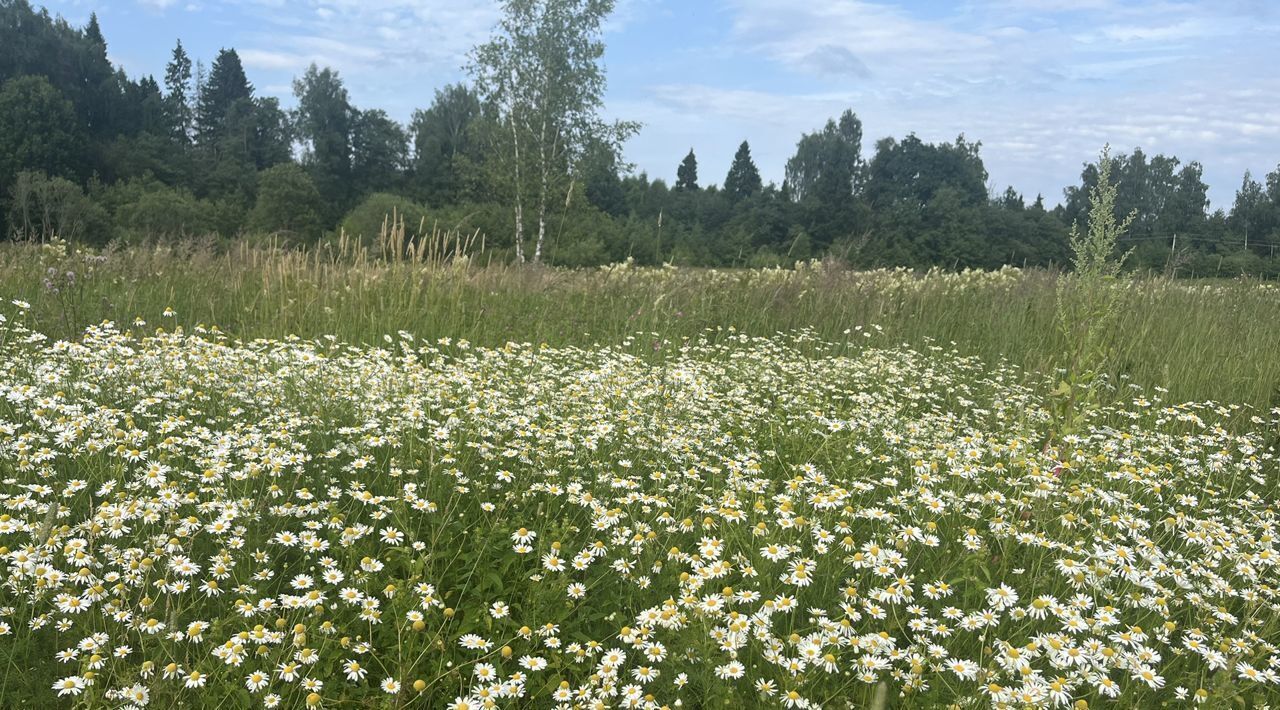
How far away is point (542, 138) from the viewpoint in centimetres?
2973

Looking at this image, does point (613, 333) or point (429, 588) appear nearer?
point (429, 588)

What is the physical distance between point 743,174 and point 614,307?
3309 inches

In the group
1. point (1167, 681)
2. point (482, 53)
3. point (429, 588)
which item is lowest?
point (1167, 681)

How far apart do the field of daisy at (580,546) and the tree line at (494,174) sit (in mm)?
25557

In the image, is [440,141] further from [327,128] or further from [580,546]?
[580,546]

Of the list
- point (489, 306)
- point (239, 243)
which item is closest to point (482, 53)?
point (239, 243)

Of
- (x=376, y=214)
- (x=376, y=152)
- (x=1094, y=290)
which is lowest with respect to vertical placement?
(x=1094, y=290)

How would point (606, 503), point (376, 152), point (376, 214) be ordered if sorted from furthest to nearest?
point (376, 152) < point (376, 214) < point (606, 503)

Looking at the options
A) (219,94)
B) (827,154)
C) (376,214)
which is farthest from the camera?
(827,154)

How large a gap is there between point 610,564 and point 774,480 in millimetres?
1116

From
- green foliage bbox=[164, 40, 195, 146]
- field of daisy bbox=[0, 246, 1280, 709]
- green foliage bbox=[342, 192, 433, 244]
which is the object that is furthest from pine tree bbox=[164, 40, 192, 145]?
field of daisy bbox=[0, 246, 1280, 709]

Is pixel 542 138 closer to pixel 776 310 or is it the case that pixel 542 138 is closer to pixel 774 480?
pixel 776 310

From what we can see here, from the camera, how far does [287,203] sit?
5856cm

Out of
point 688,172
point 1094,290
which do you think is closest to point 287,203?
point 688,172
